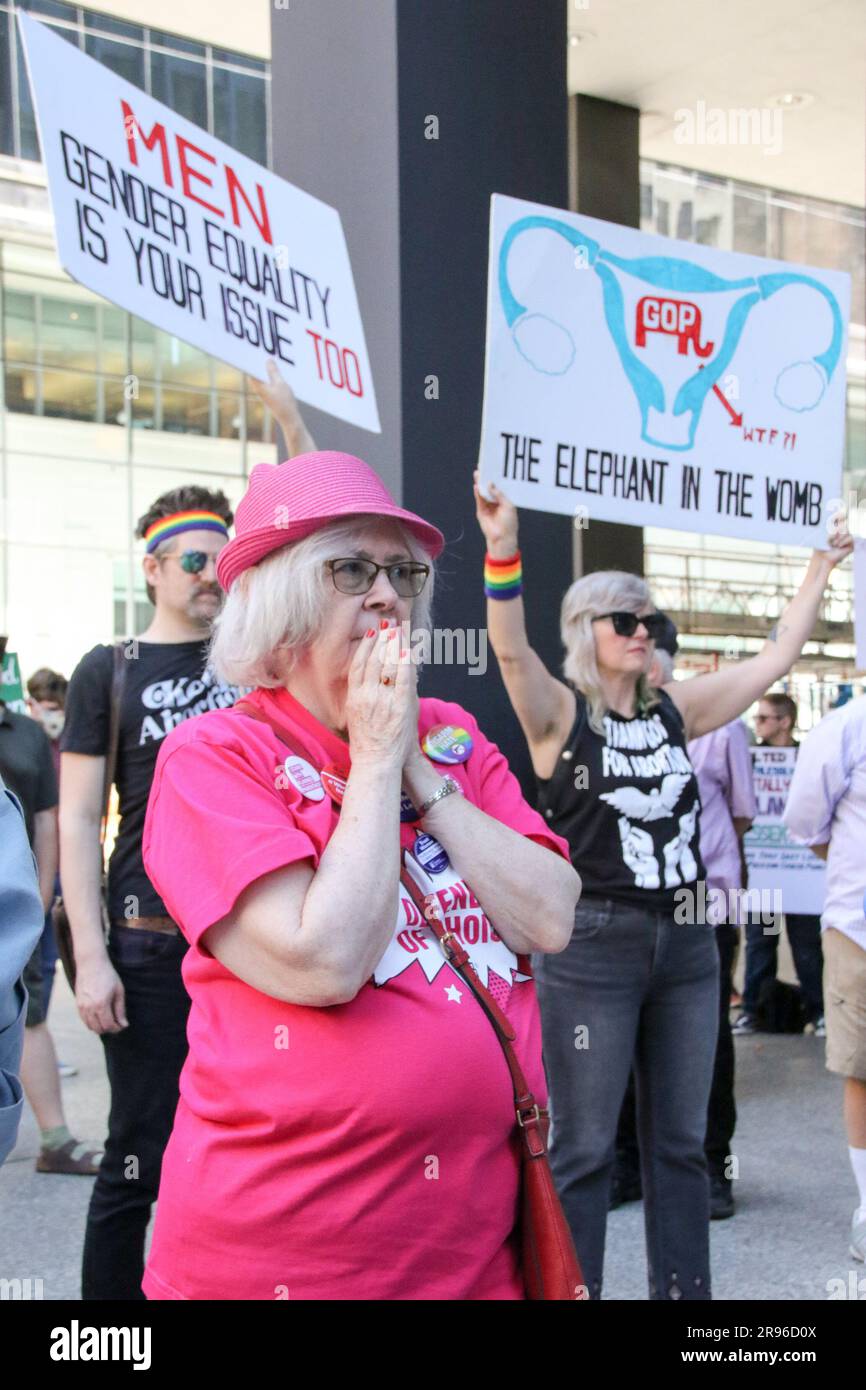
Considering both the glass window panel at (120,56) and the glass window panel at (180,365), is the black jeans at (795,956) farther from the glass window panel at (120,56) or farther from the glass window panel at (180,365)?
the glass window panel at (180,365)

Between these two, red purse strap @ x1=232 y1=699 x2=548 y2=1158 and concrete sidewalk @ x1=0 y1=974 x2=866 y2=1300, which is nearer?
red purse strap @ x1=232 y1=699 x2=548 y2=1158

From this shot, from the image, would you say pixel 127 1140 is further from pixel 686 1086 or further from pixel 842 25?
pixel 842 25

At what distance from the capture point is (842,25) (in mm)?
6992

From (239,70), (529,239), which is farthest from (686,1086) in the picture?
(239,70)

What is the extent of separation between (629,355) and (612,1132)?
6.71 feet

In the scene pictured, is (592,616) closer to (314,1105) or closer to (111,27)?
(314,1105)

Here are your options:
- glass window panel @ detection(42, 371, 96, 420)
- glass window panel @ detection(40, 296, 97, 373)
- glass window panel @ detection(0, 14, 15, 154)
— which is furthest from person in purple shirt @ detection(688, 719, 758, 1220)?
glass window panel @ detection(40, 296, 97, 373)

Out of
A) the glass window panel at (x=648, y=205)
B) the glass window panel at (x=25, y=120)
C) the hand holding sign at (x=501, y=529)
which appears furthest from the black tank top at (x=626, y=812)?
the glass window panel at (x=648, y=205)

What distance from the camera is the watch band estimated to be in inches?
74.7

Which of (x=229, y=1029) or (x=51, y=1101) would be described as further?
(x=51, y=1101)

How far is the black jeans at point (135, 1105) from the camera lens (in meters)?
3.08

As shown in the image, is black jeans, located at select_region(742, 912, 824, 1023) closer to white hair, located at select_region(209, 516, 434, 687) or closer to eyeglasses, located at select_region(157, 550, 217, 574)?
eyeglasses, located at select_region(157, 550, 217, 574)

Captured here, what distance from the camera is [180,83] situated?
52.6 feet

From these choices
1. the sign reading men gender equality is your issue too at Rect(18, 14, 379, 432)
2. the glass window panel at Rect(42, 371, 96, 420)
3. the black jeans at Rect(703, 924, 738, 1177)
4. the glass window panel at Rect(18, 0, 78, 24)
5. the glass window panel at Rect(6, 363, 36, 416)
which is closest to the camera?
the sign reading men gender equality is your issue too at Rect(18, 14, 379, 432)
